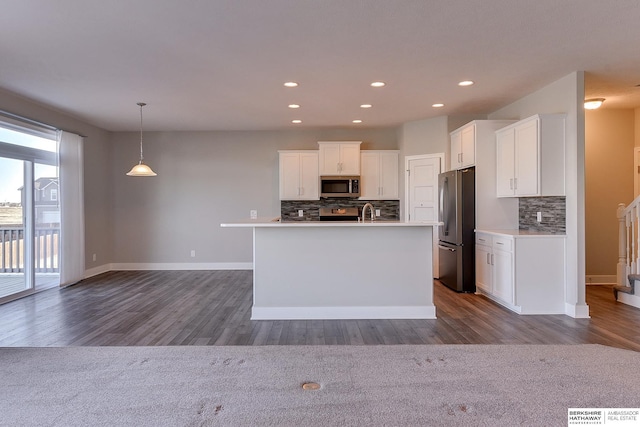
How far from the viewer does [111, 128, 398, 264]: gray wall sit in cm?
732

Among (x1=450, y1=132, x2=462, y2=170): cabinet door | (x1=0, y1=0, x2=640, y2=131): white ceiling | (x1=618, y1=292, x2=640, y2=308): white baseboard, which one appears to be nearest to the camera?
(x1=0, y1=0, x2=640, y2=131): white ceiling

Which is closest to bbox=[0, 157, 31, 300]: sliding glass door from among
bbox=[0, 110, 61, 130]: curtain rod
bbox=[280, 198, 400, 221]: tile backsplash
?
bbox=[0, 110, 61, 130]: curtain rod

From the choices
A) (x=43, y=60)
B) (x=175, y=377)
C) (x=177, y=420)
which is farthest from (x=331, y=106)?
(x=177, y=420)

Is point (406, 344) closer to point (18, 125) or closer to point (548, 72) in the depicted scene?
point (548, 72)

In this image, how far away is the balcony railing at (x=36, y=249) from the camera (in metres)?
5.18

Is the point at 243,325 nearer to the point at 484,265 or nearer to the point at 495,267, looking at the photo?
the point at 495,267

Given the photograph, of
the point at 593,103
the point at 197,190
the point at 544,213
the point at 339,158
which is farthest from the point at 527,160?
the point at 197,190

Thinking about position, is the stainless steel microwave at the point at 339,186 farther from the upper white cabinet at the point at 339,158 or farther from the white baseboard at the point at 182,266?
the white baseboard at the point at 182,266

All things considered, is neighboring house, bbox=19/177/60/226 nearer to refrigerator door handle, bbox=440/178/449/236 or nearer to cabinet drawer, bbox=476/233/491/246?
refrigerator door handle, bbox=440/178/449/236

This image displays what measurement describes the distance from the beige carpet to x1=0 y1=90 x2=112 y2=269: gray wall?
388cm

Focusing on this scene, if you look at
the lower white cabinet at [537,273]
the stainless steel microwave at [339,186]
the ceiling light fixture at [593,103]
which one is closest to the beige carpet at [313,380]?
the lower white cabinet at [537,273]

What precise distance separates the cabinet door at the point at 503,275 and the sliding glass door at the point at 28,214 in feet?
19.8

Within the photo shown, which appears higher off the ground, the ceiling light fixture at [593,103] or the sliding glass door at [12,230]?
the ceiling light fixture at [593,103]

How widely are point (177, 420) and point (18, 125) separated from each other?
487 centimetres
